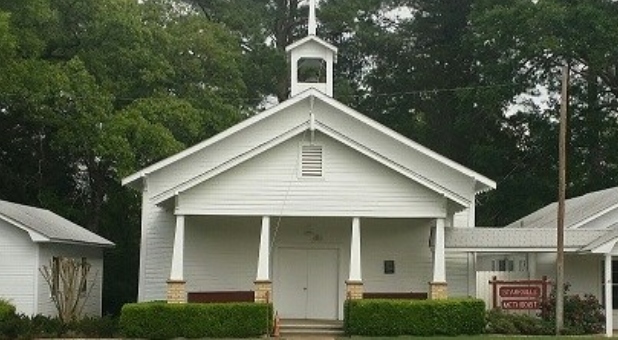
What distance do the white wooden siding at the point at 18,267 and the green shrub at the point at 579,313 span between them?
50.0 feet

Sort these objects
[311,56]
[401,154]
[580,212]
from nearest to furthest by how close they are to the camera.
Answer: [401,154], [311,56], [580,212]

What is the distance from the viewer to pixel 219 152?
107ft

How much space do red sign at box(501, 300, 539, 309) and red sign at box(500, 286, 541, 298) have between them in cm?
15

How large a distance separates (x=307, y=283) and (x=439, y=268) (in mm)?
4817

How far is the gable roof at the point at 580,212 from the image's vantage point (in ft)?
108

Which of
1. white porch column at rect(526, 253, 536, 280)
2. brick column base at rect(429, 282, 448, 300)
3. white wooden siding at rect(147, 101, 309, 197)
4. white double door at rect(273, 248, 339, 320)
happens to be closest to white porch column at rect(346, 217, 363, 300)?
brick column base at rect(429, 282, 448, 300)

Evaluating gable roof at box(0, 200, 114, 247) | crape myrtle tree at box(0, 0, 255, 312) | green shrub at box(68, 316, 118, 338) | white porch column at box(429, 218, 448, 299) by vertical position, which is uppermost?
crape myrtle tree at box(0, 0, 255, 312)

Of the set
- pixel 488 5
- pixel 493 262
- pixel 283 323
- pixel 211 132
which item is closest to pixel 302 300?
pixel 283 323

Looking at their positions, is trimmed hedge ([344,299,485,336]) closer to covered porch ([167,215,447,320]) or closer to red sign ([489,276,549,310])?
red sign ([489,276,549,310])

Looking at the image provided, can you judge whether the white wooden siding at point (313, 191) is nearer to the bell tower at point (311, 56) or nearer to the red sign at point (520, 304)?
the red sign at point (520, 304)

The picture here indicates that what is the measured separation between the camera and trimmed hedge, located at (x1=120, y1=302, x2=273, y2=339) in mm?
27000

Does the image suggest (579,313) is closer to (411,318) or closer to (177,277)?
(411,318)

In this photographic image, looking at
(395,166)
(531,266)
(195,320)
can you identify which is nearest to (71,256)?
(195,320)

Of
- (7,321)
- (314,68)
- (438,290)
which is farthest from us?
(314,68)
